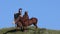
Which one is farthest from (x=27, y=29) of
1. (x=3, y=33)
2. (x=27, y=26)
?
(x=3, y=33)

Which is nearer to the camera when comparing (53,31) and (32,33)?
(32,33)

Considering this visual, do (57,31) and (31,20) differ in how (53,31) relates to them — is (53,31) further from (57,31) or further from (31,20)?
(31,20)

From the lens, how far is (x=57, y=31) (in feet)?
83.1

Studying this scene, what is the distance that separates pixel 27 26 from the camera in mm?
23719

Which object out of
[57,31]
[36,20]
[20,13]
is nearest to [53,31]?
[57,31]

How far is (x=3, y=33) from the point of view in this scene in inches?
952

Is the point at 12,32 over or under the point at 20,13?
under

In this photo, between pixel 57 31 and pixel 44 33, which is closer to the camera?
pixel 44 33

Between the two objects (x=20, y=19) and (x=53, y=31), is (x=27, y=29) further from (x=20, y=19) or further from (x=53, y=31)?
(x=53, y=31)

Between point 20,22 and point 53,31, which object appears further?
point 53,31

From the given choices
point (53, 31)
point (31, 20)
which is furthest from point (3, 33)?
point (53, 31)

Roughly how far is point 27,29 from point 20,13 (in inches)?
58.3

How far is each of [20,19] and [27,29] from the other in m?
1.03

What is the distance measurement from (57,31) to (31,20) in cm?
298
